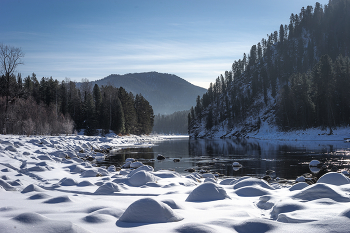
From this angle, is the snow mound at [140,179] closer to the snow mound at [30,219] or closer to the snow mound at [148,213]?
the snow mound at [148,213]

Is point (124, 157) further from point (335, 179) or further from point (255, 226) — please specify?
A: point (255, 226)

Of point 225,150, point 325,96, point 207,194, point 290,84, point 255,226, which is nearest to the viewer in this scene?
point 255,226

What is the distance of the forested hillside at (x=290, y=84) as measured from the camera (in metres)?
64.4

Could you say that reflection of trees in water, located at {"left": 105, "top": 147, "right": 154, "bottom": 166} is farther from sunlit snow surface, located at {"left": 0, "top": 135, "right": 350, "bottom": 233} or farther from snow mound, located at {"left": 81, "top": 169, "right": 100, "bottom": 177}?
sunlit snow surface, located at {"left": 0, "top": 135, "right": 350, "bottom": 233}

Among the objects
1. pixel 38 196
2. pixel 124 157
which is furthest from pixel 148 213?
pixel 124 157

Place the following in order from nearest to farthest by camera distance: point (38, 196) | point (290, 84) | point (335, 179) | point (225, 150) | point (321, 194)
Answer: point (321, 194), point (38, 196), point (335, 179), point (225, 150), point (290, 84)

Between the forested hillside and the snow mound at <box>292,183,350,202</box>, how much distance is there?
6111 cm

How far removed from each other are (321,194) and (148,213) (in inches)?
199

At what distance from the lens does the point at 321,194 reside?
23.8 ft

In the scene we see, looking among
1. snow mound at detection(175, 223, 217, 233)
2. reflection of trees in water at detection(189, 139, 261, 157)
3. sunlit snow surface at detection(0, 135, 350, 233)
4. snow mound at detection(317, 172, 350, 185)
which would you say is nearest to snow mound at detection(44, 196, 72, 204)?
sunlit snow surface at detection(0, 135, 350, 233)

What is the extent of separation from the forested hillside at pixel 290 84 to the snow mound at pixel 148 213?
65.0m

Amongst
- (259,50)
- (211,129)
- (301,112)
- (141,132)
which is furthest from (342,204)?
(259,50)

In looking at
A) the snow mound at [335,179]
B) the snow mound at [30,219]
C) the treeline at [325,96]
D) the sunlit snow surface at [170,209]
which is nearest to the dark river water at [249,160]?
the snow mound at [335,179]

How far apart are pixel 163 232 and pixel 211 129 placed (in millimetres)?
123120
